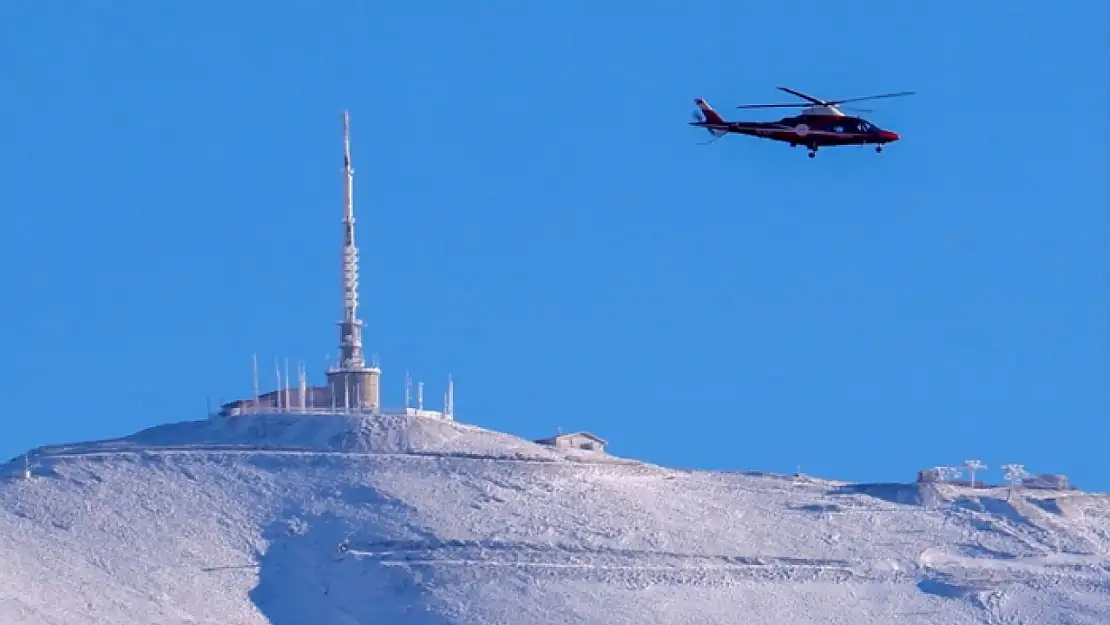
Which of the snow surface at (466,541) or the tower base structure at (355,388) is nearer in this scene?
the snow surface at (466,541)

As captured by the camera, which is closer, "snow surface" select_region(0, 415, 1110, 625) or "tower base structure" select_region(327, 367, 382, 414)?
"snow surface" select_region(0, 415, 1110, 625)

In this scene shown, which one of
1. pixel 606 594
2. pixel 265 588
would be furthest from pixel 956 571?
pixel 265 588

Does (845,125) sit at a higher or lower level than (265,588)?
higher

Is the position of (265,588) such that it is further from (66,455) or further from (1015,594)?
(1015,594)
